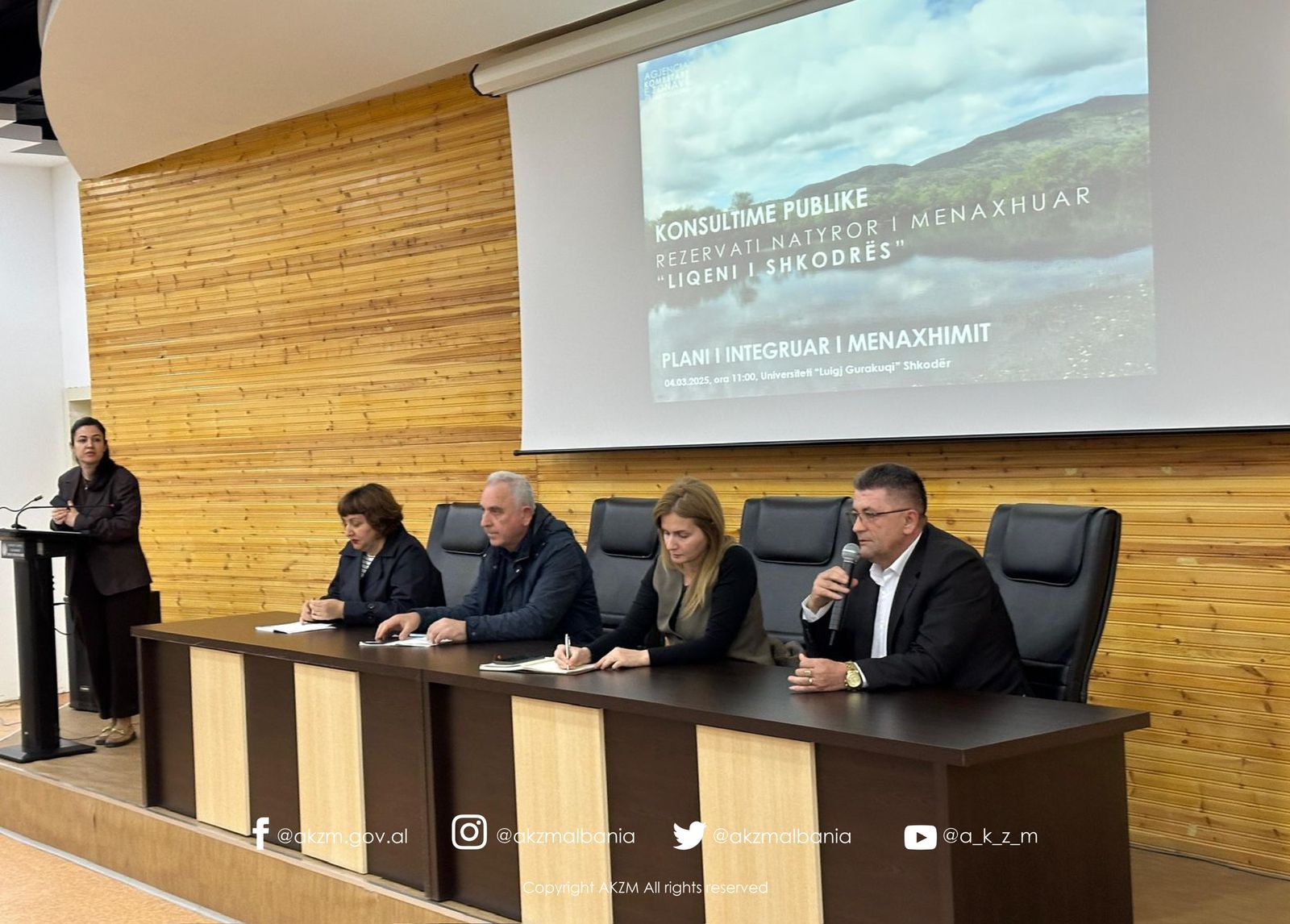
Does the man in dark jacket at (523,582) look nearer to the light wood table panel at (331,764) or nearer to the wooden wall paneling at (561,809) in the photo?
the light wood table panel at (331,764)

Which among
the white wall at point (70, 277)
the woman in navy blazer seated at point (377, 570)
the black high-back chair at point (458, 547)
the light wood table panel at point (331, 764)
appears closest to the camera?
the light wood table panel at point (331, 764)

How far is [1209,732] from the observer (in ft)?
12.7

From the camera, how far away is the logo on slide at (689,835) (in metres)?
2.79

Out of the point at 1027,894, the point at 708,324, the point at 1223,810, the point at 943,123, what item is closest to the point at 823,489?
the point at 708,324

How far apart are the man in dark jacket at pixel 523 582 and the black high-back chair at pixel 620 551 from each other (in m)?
0.55

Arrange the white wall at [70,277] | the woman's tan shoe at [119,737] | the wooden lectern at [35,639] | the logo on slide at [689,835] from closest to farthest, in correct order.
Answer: the logo on slide at [689,835], the wooden lectern at [35,639], the woman's tan shoe at [119,737], the white wall at [70,277]

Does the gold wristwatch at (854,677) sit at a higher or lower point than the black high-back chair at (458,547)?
lower

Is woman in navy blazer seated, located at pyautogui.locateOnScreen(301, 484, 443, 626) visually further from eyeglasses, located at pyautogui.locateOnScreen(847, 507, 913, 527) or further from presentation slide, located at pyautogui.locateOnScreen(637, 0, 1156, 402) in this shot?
eyeglasses, located at pyautogui.locateOnScreen(847, 507, 913, 527)

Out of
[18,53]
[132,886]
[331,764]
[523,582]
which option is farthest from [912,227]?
[18,53]

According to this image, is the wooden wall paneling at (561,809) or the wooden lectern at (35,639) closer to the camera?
the wooden wall paneling at (561,809)

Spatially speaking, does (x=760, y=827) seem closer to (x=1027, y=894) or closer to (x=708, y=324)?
(x=1027, y=894)

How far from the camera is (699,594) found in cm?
353

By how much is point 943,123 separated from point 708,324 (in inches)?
47.4

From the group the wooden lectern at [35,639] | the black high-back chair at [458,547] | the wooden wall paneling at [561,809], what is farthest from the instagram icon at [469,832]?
the wooden lectern at [35,639]
